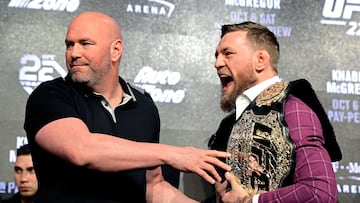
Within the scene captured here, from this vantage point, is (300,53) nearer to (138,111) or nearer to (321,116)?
(321,116)

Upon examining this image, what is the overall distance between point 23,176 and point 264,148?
1.24 meters

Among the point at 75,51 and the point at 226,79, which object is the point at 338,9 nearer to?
the point at 226,79

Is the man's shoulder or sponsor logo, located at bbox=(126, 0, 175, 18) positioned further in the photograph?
sponsor logo, located at bbox=(126, 0, 175, 18)

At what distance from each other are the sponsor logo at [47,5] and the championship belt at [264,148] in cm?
121

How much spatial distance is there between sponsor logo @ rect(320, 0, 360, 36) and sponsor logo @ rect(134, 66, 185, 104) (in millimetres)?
797

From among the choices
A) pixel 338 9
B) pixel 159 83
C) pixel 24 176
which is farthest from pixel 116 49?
pixel 338 9

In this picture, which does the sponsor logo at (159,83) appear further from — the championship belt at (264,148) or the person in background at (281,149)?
the championship belt at (264,148)

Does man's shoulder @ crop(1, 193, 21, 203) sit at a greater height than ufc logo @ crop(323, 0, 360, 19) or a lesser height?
lesser

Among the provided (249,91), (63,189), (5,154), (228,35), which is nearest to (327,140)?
(249,91)

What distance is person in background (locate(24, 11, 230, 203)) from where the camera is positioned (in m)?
1.90

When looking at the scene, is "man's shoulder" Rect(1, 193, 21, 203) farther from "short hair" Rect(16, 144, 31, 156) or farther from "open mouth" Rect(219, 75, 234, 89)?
"open mouth" Rect(219, 75, 234, 89)

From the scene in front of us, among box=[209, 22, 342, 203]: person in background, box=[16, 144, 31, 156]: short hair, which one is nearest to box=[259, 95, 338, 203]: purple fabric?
box=[209, 22, 342, 203]: person in background

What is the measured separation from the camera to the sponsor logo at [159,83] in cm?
328

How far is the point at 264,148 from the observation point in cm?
236
